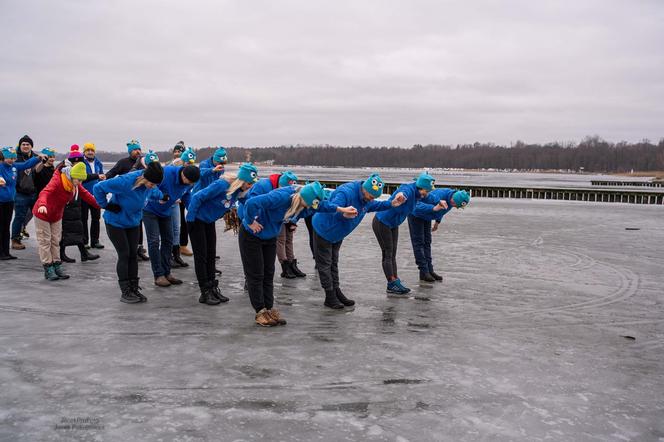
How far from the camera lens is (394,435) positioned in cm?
355

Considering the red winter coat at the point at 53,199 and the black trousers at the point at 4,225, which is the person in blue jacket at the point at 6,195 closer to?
the black trousers at the point at 4,225

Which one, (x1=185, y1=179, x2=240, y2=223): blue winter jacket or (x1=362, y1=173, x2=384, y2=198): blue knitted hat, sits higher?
(x1=362, y1=173, x2=384, y2=198): blue knitted hat

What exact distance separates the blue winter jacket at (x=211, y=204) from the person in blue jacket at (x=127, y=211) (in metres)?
0.52

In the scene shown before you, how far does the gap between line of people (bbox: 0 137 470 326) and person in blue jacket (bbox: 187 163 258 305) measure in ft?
0.04

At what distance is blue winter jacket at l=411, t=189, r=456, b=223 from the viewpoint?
8.22 meters

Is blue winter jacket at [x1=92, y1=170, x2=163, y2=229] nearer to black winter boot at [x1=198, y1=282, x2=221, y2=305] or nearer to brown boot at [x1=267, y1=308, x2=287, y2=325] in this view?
black winter boot at [x1=198, y1=282, x2=221, y2=305]

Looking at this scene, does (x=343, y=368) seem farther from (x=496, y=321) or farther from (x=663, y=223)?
(x=663, y=223)

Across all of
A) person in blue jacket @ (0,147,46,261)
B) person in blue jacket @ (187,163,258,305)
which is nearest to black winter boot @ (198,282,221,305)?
person in blue jacket @ (187,163,258,305)

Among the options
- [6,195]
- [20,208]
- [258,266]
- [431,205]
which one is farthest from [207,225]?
[20,208]

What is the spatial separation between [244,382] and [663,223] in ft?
62.9

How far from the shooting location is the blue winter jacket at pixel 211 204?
6684 millimetres

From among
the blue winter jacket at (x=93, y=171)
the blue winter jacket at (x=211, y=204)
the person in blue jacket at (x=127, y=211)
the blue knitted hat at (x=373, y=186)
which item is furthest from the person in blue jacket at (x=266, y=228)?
the blue winter jacket at (x=93, y=171)

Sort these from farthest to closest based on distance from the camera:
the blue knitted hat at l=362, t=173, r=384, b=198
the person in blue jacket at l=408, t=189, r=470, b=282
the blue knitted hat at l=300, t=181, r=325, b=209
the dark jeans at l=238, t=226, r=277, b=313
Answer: the person in blue jacket at l=408, t=189, r=470, b=282
the blue knitted hat at l=362, t=173, r=384, b=198
the dark jeans at l=238, t=226, r=277, b=313
the blue knitted hat at l=300, t=181, r=325, b=209

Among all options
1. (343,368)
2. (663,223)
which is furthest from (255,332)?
(663,223)
